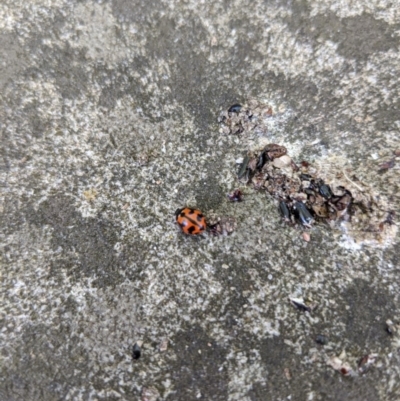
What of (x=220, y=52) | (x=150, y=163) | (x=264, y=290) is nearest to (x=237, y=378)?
(x=264, y=290)

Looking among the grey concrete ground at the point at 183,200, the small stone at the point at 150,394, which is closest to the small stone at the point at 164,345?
the grey concrete ground at the point at 183,200

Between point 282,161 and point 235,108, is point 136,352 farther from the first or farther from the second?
point 235,108

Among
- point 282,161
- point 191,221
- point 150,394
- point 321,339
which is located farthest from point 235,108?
point 150,394

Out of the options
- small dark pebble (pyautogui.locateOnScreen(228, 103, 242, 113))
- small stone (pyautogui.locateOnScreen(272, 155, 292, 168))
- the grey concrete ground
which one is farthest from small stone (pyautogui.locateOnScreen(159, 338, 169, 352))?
small dark pebble (pyautogui.locateOnScreen(228, 103, 242, 113))

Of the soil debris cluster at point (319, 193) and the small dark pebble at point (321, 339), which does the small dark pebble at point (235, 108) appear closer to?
the soil debris cluster at point (319, 193)

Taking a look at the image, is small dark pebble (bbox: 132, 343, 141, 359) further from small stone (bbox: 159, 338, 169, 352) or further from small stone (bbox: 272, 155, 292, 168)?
small stone (bbox: 272, 155, 292, 168)

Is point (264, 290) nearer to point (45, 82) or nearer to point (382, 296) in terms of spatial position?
point (382, 296)
